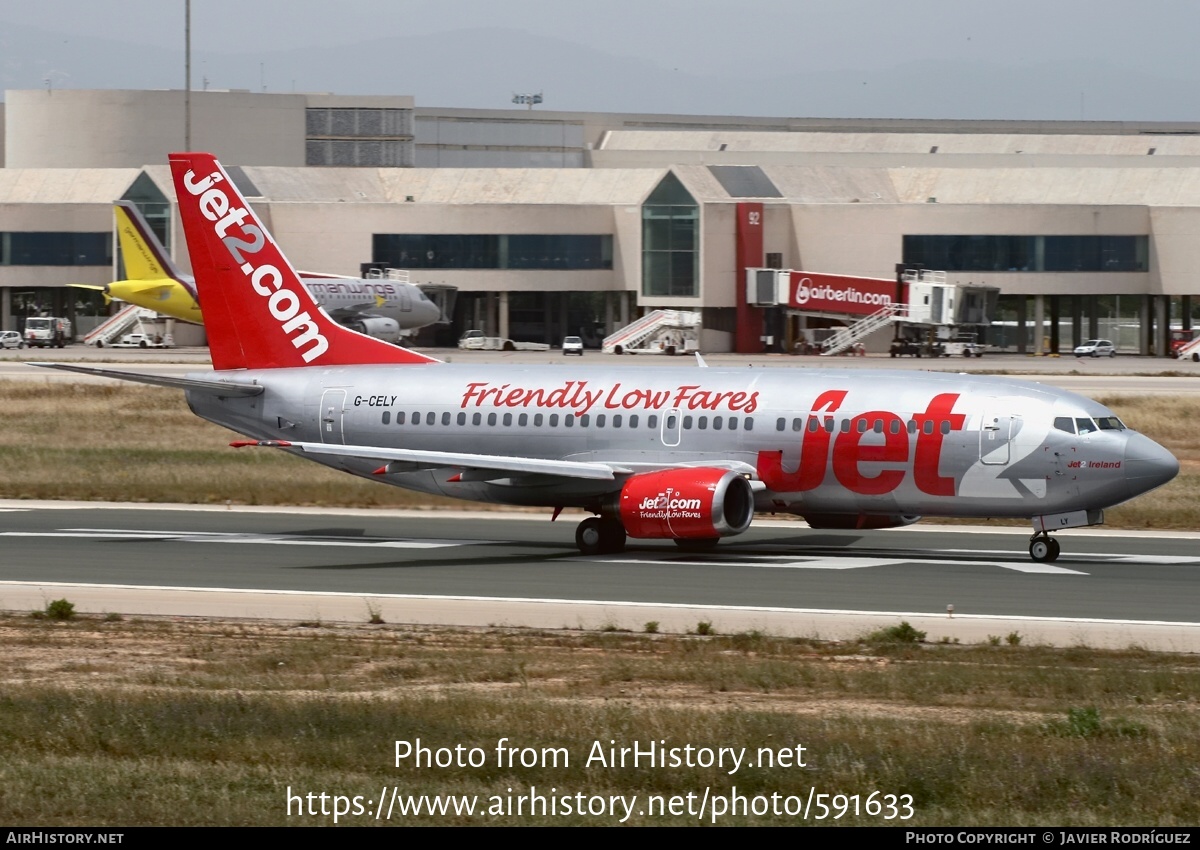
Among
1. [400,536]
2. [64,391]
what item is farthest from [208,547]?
[64,391]

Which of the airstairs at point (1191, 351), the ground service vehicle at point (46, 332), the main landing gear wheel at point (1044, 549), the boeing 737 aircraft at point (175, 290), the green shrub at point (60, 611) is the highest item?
the boeing 737 aircraft at point (175, 290)

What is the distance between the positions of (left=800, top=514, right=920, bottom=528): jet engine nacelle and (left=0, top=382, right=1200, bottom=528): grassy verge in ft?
24.2

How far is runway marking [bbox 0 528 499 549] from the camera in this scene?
37.0m

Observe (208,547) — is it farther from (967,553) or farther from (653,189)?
(653,189)

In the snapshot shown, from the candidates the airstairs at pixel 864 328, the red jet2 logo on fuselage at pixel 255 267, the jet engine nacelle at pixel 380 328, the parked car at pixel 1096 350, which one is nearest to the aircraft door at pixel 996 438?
the red jet2 logo on fuselage at pixel 255 267

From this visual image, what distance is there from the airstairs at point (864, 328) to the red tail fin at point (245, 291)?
78.7 m

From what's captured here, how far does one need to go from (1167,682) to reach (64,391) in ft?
200

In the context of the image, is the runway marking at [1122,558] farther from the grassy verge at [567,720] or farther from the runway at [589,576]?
the grassy verge at [567,720]

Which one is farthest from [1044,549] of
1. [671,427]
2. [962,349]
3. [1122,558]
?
[962,349]

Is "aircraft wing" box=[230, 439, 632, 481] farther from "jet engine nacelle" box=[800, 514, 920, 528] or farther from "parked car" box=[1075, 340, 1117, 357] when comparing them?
"parked car" box=[1075, 340, 1117, 357]

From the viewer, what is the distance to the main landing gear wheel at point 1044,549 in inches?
1334

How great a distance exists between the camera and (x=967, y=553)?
3572 cm

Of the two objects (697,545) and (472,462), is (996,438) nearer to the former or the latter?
(697,545)

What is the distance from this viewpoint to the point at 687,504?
110 ft
